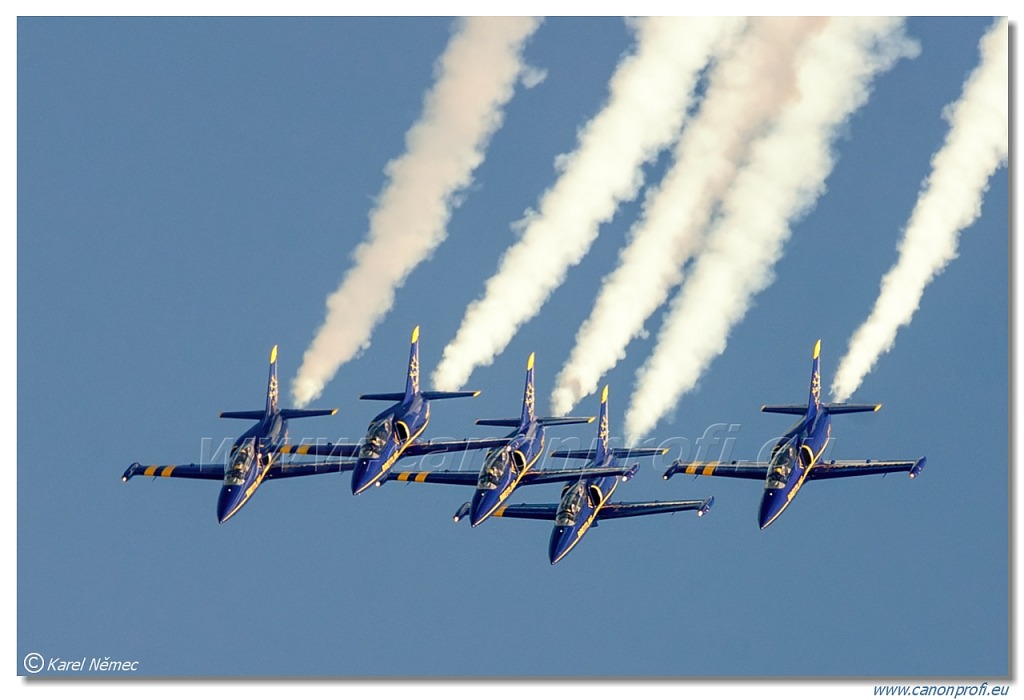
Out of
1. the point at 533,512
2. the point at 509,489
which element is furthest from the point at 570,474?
the point at 509,489

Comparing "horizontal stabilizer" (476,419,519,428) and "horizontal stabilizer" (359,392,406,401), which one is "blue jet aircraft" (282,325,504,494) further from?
"horizontal stabilizer" (476,419,519,428)

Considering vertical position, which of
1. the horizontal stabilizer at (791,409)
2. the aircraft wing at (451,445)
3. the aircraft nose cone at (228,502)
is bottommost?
the aircraft nose cone at (228,502)

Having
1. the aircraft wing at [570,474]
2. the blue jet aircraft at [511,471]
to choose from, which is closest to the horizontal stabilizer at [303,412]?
the blue jet aircraft at [511,471]

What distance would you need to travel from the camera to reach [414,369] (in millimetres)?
104812

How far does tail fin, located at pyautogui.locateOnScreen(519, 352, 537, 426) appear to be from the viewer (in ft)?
344

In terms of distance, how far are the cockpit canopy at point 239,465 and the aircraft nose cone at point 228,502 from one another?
29 cm

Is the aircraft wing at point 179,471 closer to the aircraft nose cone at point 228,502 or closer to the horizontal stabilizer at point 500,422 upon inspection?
the aircraft nose cone at point 228,502

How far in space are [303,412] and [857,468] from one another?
25.4 m

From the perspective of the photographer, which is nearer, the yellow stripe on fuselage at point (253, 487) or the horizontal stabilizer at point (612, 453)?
the yellow stripe on fuselage at point (253, 487)

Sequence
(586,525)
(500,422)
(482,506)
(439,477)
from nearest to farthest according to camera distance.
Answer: (482,506)
(586,525)
(439,477)
(500,422)

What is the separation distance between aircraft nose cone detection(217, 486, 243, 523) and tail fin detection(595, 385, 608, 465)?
17.7m

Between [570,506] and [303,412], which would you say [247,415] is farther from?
[570,506]

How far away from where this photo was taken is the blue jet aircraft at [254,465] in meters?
103
